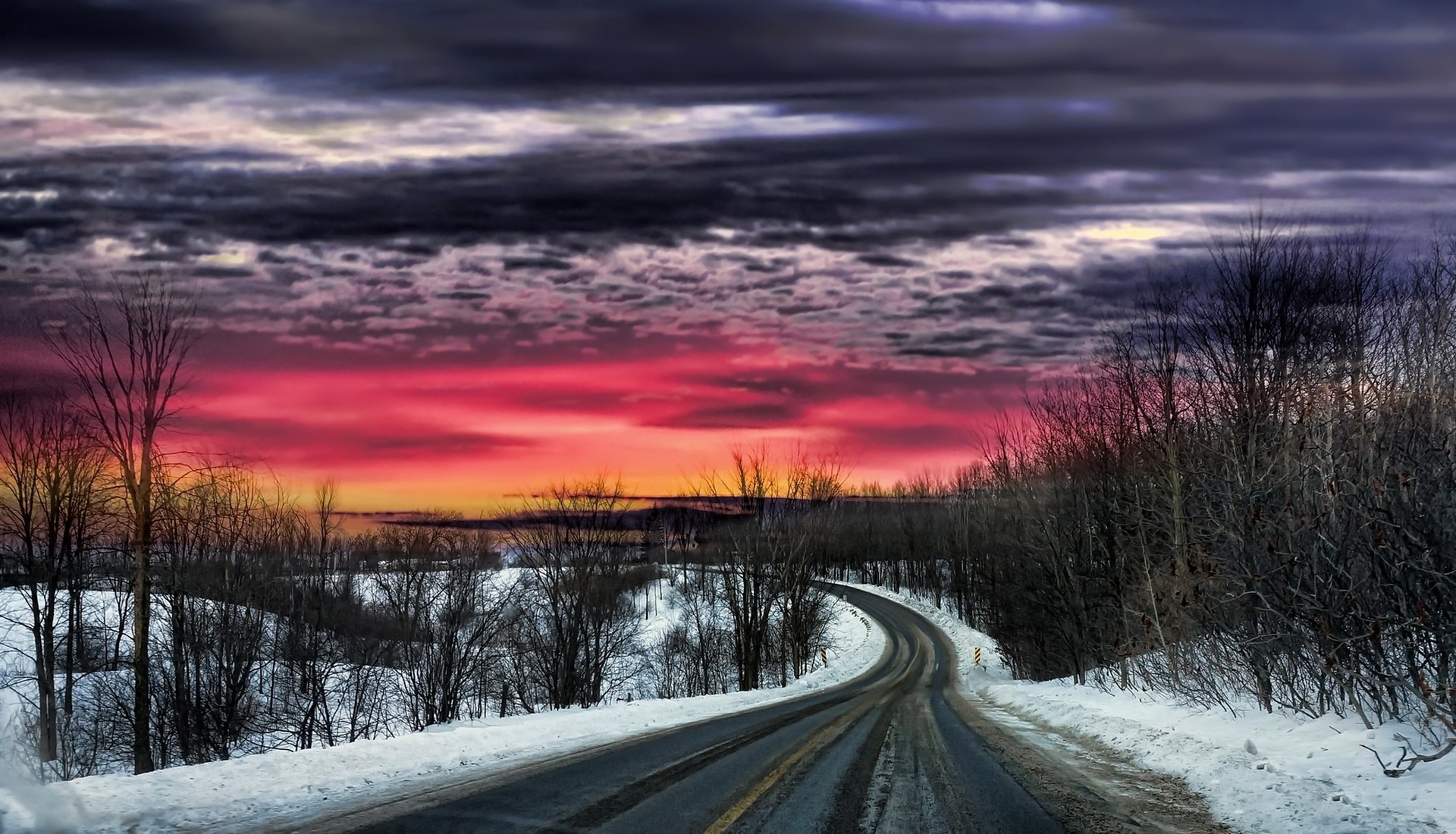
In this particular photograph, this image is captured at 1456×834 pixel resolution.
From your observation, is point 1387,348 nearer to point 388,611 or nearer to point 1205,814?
point 1205,814

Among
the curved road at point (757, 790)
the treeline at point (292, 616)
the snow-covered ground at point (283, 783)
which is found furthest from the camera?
the treeline at point (292, 616)

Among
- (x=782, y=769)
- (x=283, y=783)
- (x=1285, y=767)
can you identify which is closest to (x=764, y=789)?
(x=782, y=769)

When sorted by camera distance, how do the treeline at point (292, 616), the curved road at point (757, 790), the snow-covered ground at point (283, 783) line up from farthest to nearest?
the treeline at point (292, 616)
the curved road at point (757, 790)
the snow-covered ground at point (283, 783)

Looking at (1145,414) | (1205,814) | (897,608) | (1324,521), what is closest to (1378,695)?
(1324,521)

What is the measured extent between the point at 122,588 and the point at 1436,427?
4738cm

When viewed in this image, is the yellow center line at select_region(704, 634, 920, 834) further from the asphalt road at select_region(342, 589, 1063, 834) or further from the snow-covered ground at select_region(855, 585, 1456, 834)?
the snow-covered ground at select_region(855, 585, 1456, 834)

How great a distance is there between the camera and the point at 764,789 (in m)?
8.84

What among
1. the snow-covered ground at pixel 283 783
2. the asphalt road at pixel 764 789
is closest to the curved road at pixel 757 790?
the asphalt road at pixel 764 789

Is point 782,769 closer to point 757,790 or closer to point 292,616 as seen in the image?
point 757,790

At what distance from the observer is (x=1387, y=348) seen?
59.1 feet

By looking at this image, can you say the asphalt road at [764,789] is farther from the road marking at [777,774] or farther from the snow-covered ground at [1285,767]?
the snow-covered ground at [1285,767]

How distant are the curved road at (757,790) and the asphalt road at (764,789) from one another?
0.02 meters

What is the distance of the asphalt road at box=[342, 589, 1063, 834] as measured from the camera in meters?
7.23

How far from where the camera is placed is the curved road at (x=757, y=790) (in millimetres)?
7219
